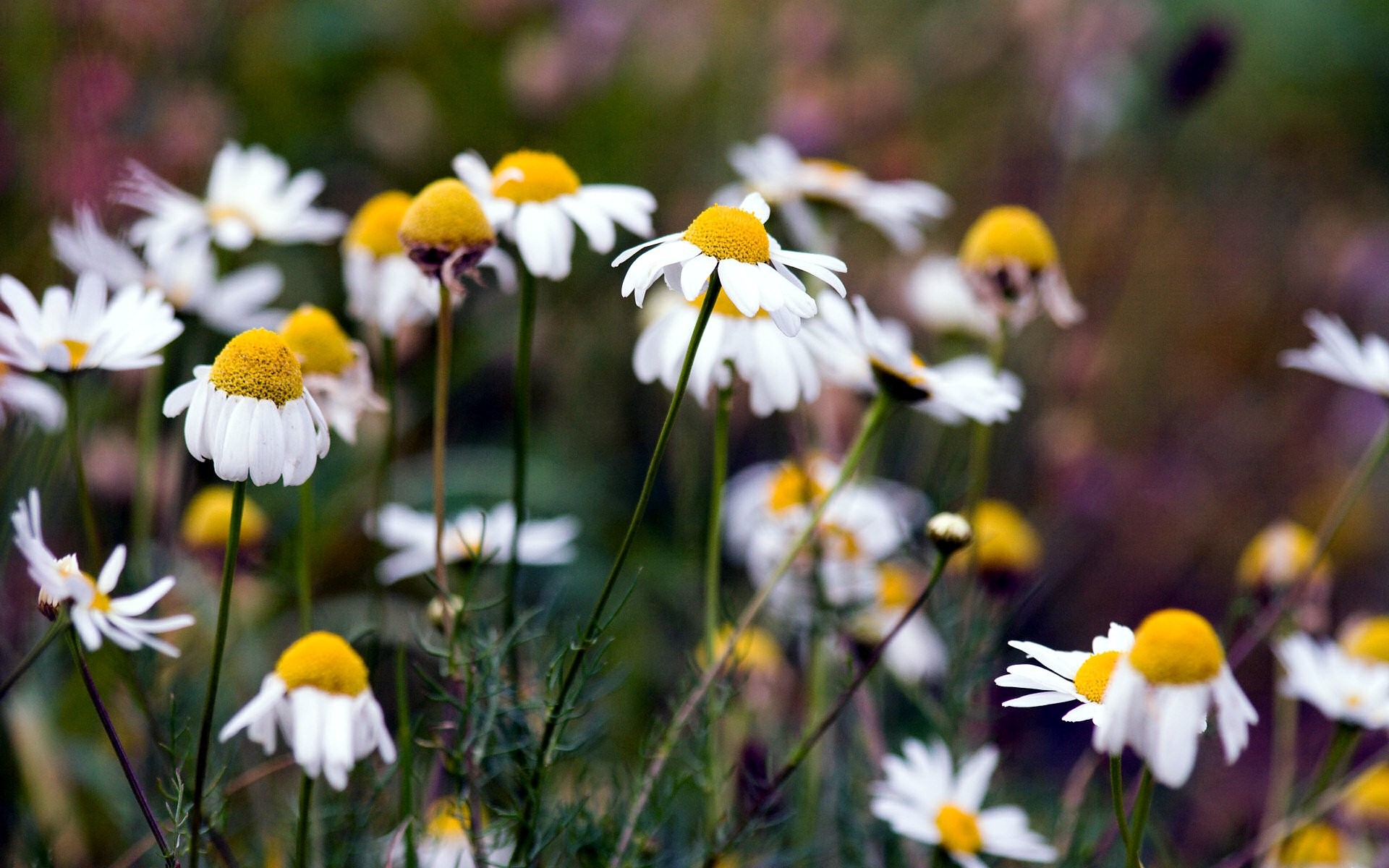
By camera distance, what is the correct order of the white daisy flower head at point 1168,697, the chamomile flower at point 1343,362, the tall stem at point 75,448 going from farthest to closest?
the chamomile flower at point 1343,362 → the tall stem at point 75,448 → the white daisy flower head at point 1168,697

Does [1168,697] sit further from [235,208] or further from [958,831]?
[235,208]

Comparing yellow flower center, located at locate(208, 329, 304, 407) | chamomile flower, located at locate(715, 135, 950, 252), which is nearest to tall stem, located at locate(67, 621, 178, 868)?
yellow flower center, located at locate(208, 329, 304, 407)

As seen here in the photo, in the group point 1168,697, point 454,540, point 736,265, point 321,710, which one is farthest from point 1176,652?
point 454,540

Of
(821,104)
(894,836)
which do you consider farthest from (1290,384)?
(894,836)

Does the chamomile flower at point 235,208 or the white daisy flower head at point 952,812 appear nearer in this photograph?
the white daisy flower head at point 952,812

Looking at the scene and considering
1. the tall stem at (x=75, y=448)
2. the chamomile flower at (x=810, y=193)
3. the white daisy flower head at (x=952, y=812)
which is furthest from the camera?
the chamomile flower at (x=810, y=193)

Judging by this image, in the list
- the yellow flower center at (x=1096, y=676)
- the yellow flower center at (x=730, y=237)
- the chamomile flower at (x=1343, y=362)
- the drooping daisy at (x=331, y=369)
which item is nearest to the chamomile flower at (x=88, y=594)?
the drooping daisy at (x=331, y=369)

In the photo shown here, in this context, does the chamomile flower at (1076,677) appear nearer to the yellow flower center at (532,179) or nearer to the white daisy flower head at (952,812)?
the white daisy flower head at (952,812)
